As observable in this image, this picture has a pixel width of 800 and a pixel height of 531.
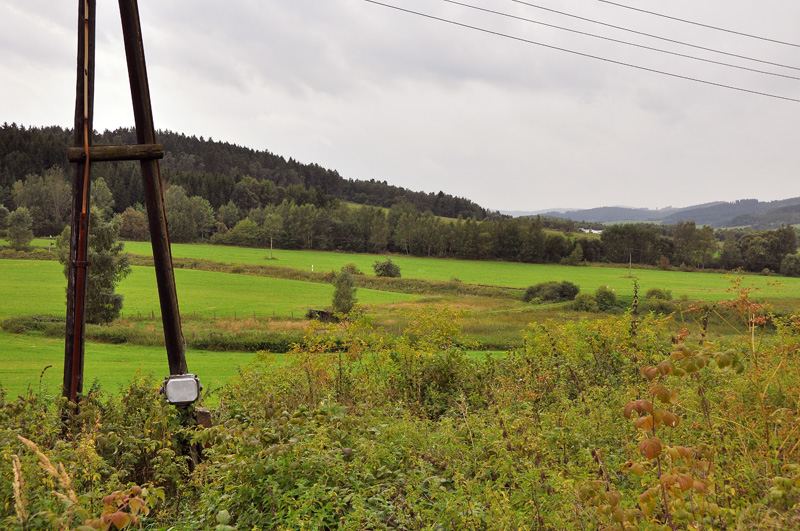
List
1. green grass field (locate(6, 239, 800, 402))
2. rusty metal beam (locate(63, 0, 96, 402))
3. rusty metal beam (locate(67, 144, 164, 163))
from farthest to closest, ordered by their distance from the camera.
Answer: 1. green grass field (locate(6, 239, 800, 402))
2. rusty metal beam (locate(67, 144, 164, 163))
3. rusty metal beam (locate(63, 0, 96, 402))

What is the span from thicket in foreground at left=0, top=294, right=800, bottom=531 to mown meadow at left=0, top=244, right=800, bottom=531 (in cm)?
3

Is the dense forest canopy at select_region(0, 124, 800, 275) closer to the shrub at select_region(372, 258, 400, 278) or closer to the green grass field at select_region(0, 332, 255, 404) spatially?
the shrub at select_region(372, 258, 400, 278)

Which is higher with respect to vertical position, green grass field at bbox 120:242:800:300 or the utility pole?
the utility pole

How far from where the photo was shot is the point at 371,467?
4.48 metres

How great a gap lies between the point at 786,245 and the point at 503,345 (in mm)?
70624

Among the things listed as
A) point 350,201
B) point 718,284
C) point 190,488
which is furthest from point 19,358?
point 350,201

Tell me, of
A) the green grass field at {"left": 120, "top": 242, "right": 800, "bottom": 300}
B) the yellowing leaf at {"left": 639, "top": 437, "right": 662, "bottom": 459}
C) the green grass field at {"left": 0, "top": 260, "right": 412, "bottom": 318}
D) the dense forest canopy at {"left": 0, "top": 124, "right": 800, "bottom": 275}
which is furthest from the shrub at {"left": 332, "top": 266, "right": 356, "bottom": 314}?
the dense forest canopy at {"left": 0, "top": 124, "right": 800, "bottom": 275}

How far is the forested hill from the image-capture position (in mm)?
91312

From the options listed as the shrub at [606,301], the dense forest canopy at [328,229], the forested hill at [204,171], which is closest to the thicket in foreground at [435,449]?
the shrub at [606,301]

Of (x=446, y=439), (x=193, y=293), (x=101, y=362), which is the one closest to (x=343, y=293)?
(x=193, y=293)

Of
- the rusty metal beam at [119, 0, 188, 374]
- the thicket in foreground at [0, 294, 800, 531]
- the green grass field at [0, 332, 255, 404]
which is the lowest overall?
the green grass field at [0, 332, 255, 404]

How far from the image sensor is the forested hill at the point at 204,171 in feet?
300

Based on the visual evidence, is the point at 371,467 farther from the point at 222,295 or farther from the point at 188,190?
the point at 188,190

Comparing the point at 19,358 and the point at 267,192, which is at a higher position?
the point at 267,192
